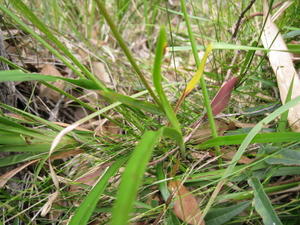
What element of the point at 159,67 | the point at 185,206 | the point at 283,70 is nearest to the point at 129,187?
the point at 159,67

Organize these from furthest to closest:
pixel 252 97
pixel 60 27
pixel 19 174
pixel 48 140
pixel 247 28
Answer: pixel 60 27
pixel 247 28
pixel 252 97
pixel 19 174
pixel 48 140

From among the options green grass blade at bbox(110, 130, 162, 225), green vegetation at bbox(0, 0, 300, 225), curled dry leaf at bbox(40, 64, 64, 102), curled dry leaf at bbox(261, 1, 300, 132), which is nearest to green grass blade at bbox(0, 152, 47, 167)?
green vegetation at bbox(0, 0, 300, 225)

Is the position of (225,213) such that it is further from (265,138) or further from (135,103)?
(135,103)

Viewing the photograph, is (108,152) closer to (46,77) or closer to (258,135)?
(46,77)

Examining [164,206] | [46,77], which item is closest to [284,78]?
[164,206]

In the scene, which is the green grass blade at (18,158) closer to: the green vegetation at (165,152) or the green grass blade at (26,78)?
the green vegetation at (165,152)

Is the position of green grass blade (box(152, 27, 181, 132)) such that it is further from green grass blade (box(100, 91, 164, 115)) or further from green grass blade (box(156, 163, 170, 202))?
green grass blade (box(156, 163, 170, 202))
